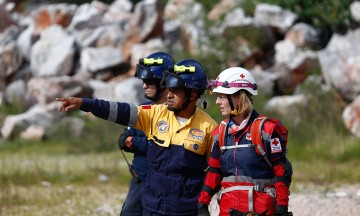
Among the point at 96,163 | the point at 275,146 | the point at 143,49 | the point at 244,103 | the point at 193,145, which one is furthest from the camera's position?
the point at 143,49

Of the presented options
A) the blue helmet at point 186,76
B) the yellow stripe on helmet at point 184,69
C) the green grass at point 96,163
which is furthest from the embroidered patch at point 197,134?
the green grass at point 96,163

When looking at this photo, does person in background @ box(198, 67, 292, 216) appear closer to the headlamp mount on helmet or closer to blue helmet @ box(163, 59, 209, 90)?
blue helmet @ box(163, 59, 209, 90)

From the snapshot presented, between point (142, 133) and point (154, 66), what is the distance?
480mm

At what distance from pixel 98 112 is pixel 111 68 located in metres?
21.4

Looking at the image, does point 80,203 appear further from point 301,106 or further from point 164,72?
Answer: point 301,106

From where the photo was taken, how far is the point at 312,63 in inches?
859

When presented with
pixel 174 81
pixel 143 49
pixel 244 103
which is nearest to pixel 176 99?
pixel 174 81

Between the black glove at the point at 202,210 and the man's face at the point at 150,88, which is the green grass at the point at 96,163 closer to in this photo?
the man's face at the point at 150,88

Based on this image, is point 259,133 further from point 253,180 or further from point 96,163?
point 96,163

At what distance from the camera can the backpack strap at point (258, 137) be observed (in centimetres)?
522

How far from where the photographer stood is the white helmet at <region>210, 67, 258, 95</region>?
17.8ft

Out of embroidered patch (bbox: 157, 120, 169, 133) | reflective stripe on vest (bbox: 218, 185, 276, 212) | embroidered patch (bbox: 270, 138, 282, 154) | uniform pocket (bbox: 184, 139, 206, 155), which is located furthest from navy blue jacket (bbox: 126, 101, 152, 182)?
embroidered patch (bbox: 270, 138, 282, 154)

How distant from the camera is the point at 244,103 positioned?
212 inches

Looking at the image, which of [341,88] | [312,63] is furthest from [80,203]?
[312,63]
